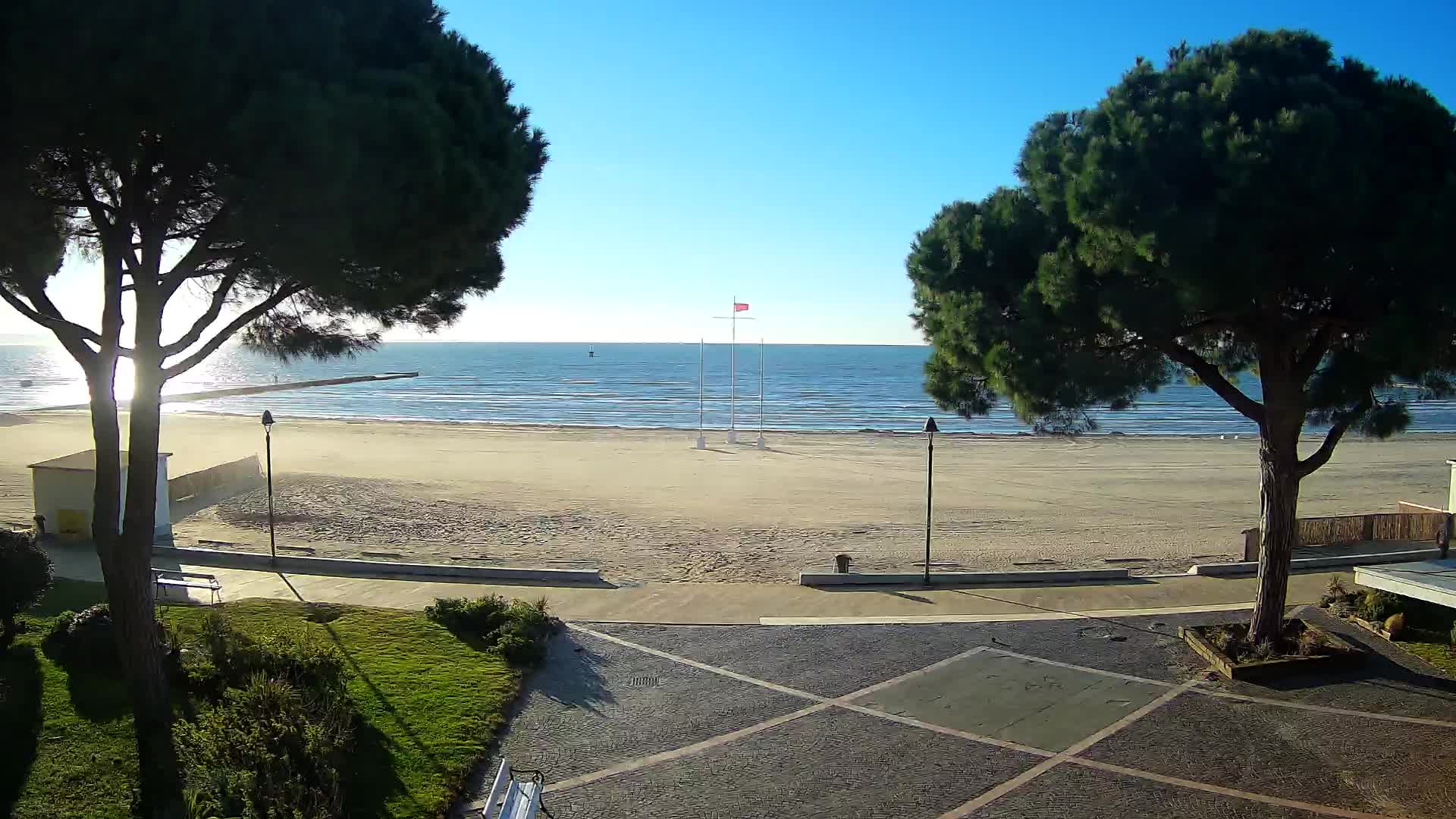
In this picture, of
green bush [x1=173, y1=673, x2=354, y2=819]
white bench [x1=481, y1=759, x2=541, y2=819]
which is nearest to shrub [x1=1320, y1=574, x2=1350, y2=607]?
white bench [x1=481, y1=759, x2=541, y2=819]

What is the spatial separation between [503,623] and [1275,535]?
32.0 feet

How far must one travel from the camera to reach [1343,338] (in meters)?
10.6

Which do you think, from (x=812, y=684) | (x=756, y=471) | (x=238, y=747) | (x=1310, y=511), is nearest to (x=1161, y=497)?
(x=1310, y=511)

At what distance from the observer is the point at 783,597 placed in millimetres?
14805

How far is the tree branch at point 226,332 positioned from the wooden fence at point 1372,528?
17805mm

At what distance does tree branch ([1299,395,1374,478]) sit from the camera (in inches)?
393

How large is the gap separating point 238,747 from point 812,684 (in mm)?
5881

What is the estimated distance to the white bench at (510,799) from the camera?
5.88 metres

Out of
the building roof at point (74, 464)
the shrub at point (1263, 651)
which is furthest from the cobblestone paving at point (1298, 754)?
the building roof at point (74, 464)

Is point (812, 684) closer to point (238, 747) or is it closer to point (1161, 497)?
point (238, 747)

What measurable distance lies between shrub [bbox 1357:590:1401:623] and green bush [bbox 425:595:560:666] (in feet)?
36.7

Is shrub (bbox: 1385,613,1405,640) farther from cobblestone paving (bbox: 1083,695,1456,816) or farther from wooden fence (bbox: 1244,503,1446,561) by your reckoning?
wooden fence (bbox: 1244,503,1446,561)

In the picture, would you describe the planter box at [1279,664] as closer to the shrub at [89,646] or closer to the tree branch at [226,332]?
the tree branch at [226,332]

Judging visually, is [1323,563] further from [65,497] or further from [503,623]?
[65,497]
